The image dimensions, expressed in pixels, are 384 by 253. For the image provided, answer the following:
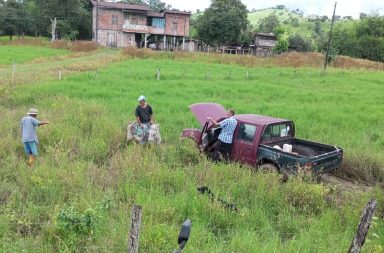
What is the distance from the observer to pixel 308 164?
319 inches

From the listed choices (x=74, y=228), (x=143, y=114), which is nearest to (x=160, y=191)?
(x=74, y=228)

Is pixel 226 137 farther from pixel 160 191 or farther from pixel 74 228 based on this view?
pixel 74 228

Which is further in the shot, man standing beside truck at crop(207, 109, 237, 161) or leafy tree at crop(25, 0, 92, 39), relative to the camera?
leafy tree at crop(25, 0, 92, 39)

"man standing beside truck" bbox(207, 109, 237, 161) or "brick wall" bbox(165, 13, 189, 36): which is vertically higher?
"brick wall" bbox(165, 13, 189, 36)

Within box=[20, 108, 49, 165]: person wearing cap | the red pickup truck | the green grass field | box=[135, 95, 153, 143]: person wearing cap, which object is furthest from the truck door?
box=[20, 108, 49, 165]: person wearing cap

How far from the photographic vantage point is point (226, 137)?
9.27 metres

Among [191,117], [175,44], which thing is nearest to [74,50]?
[175,44]

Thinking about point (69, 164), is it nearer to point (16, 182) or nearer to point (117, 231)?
point (16, 182)

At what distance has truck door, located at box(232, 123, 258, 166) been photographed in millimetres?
8984

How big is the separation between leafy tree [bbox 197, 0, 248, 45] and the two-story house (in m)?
2.65

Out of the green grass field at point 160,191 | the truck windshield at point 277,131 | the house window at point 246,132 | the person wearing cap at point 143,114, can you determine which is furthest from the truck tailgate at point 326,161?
the person wearing cap at point 143,114

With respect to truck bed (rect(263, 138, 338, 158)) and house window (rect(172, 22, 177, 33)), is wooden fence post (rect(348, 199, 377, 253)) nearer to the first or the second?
truck bed (rect(263, 138, 338, 158))

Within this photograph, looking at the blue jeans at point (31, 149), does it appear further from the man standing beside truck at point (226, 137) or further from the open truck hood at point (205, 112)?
the man standing beside truck at point (226, 137)

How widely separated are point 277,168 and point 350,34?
62.1m
